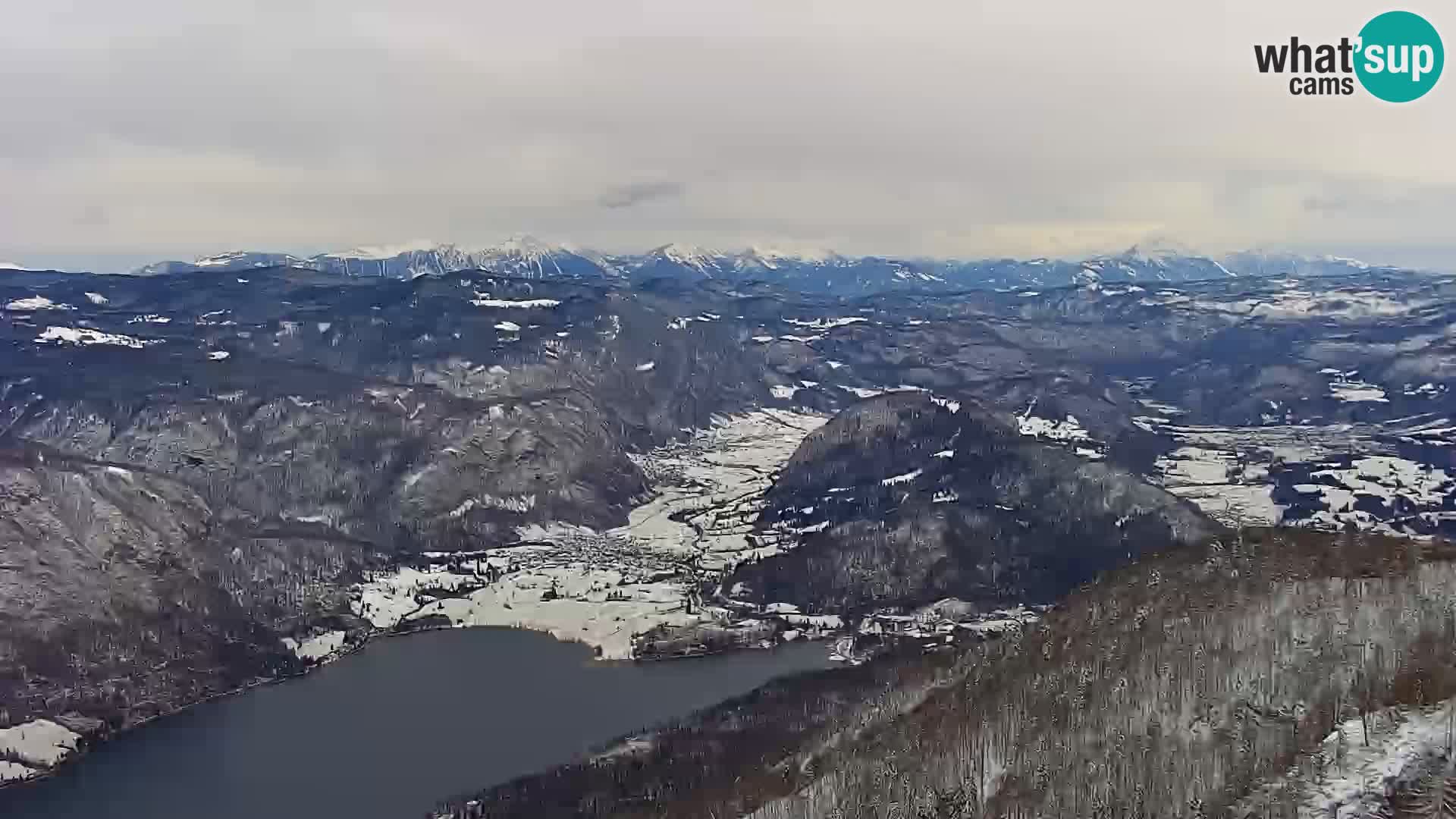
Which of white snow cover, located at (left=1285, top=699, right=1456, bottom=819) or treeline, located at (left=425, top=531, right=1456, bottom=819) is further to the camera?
treeline, located at (left=425, top=531, right=1456, bottom=819)

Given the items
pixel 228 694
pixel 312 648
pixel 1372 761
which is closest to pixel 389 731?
pixel 228 694

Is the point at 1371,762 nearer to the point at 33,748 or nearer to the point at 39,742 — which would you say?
the point at 33,748

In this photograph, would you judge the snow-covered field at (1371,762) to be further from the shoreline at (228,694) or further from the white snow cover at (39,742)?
the white snow cover at (39,742)

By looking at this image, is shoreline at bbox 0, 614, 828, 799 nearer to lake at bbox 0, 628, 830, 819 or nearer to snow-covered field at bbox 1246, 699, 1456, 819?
lake at bbox 0, 628, 830, 819

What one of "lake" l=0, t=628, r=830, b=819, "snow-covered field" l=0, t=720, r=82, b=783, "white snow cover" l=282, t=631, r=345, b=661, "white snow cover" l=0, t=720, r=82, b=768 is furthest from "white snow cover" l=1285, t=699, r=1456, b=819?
"white snow cover" l=282, t=631, r=345, b=661

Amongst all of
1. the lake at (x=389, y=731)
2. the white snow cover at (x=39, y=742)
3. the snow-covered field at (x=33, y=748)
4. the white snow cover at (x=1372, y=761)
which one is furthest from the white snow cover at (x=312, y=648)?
the white snow cover at (x=1372, y=761)

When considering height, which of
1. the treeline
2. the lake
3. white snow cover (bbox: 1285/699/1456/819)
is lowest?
the lake

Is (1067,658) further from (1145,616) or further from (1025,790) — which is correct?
(1025,790)
